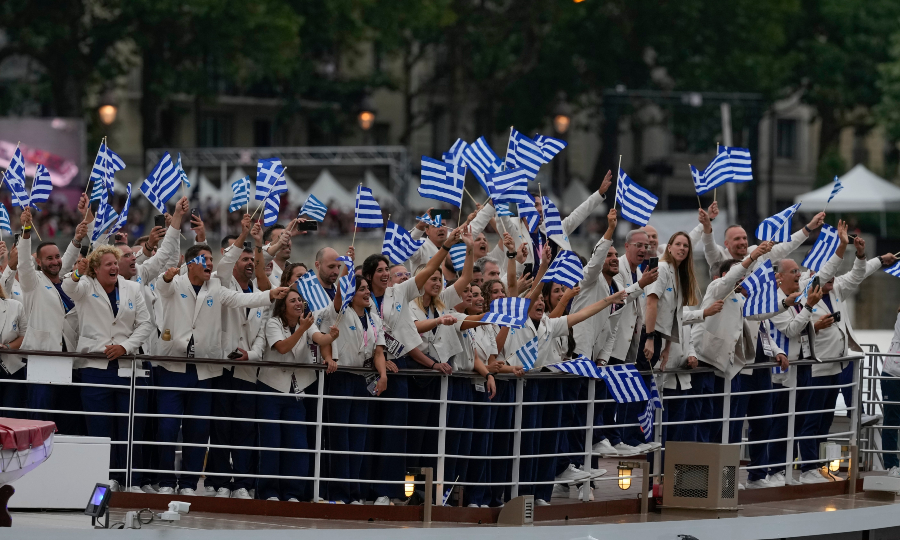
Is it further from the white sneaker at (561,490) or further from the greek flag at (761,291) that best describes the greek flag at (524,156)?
the white sneaker at (561,490)

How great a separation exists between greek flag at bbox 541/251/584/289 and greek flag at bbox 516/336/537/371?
66cm

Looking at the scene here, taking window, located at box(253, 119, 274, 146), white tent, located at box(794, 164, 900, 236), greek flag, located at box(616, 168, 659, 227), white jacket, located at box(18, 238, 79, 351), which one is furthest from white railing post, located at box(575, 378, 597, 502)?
window, located at box(253, 119, 274, 146)

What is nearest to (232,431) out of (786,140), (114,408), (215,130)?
(114,408)

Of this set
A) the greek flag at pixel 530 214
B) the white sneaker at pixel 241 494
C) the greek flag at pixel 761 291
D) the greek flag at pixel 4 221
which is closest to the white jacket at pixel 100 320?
the white sneaker at pixel 241 494

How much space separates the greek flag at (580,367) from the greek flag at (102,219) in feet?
13.7

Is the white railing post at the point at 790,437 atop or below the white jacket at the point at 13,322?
below

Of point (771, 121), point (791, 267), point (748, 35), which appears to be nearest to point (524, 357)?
point (791, 267)

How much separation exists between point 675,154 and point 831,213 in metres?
19.1

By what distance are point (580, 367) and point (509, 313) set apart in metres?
0.85

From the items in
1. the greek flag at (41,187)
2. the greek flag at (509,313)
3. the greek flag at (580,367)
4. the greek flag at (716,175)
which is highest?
the greek flag at (716,175)

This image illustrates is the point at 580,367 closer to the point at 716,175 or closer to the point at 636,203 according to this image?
the point at 636,203

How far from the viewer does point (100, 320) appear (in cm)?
1196

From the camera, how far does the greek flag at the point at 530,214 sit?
12.9 meters

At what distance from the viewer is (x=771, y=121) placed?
197 ft
